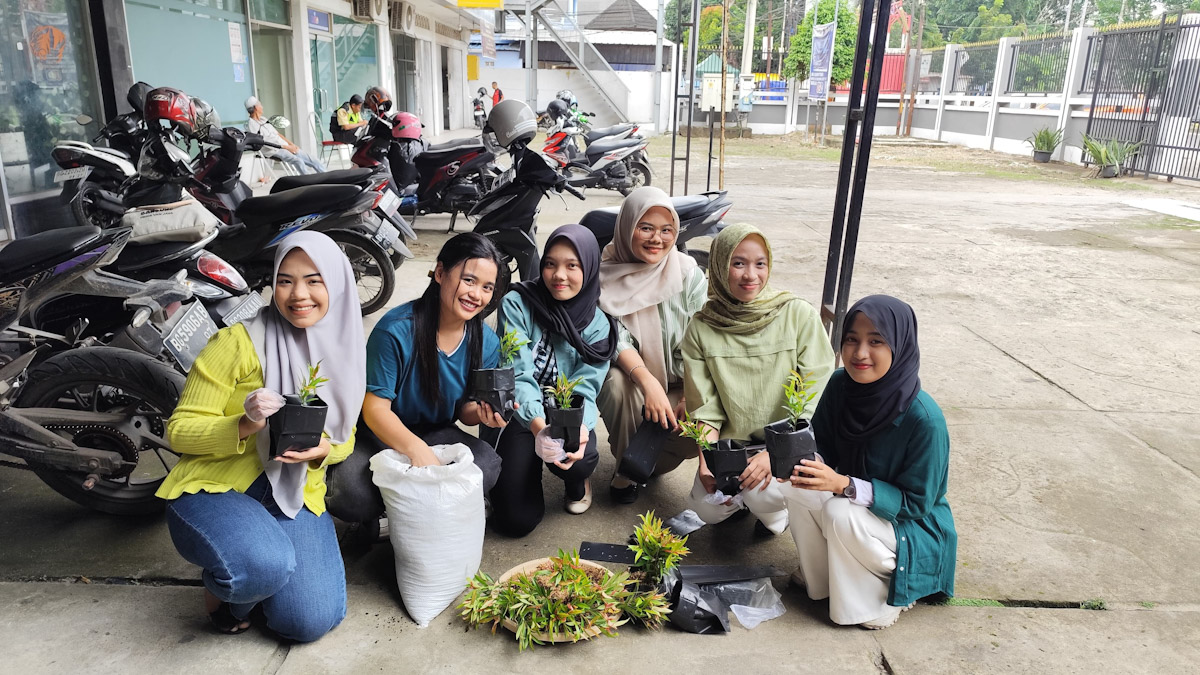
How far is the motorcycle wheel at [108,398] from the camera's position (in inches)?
99.4

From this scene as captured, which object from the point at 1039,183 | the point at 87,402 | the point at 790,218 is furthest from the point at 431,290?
the point at 1039,183

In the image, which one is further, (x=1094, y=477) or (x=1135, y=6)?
(x=1135, y=6)

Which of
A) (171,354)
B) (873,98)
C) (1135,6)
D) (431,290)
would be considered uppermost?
(1135,6)

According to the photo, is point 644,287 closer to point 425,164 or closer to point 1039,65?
point 425,164

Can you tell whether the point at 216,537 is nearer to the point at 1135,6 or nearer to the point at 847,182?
the point at 847,182

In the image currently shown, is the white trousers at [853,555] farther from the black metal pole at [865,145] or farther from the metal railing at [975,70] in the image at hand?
the metal railing at [975,70]

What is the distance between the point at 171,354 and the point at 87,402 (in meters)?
0.32

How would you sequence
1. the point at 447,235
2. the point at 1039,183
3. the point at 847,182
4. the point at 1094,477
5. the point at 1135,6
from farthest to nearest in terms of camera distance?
the point at 1135,6 → the point at 1039,183 → the point at 447,235 → the point at 847,182 → the point at 1094,477

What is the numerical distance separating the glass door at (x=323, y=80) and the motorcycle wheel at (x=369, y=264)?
8144mm

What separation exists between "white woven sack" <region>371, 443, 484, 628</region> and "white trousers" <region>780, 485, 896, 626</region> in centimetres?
97

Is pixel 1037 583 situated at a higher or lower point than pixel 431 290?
lower

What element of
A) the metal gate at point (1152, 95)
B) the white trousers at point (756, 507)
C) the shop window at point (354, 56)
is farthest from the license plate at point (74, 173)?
the metal gate at point (1152, 95)

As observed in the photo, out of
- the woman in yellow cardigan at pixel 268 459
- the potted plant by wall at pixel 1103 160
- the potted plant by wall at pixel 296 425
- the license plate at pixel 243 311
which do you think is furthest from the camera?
the potted plant by wall at pixel 1103 160

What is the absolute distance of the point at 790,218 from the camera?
9.55 meters
